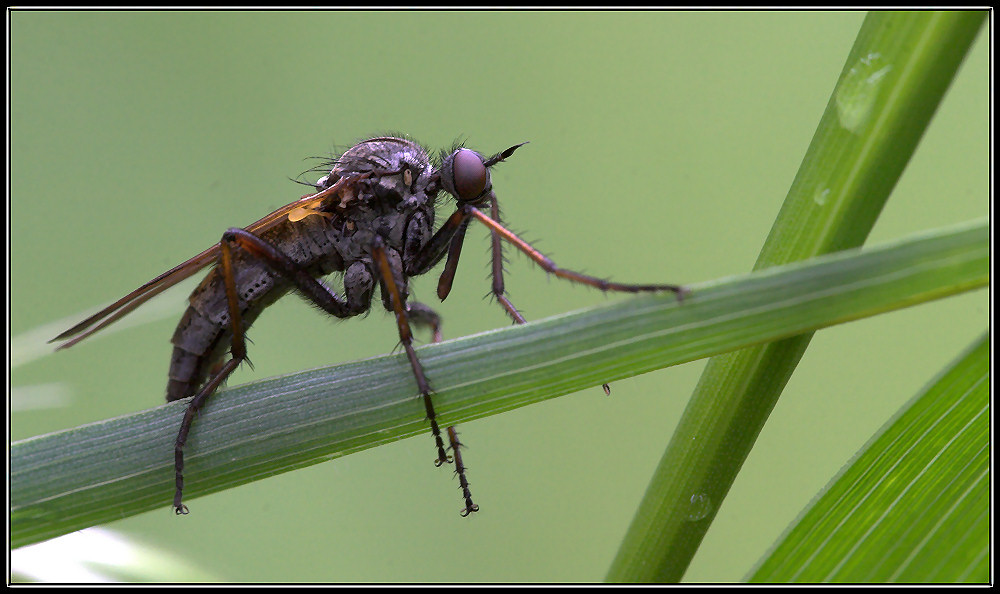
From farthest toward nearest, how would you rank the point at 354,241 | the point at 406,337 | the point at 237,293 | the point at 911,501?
the point at 354,241 → the point at 237,293 → the point at 406,337 → the point at 911,501

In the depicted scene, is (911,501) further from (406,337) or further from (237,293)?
(237,293)

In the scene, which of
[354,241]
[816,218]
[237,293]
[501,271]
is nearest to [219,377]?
[237,293]

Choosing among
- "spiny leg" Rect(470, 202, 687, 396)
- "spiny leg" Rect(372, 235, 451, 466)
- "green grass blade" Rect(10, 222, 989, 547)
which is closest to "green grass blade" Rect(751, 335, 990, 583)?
"green grass blade" Rect(10, 222, 989, 547)

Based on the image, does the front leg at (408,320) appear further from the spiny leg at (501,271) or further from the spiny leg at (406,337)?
the spiny leg at (501,271)

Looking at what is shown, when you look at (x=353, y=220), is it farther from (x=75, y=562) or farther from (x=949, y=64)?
(x=949, y=64)

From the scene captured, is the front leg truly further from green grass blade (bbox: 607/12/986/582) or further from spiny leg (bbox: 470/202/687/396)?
green grass blade (bbox: 607/12/986/582)

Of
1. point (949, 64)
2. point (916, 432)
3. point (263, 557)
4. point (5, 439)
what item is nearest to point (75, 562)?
point (5, 439)
